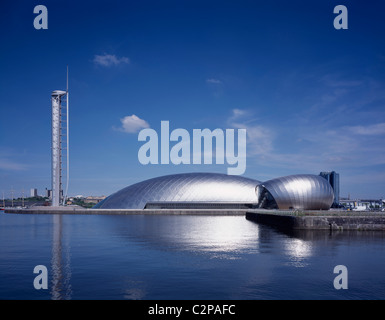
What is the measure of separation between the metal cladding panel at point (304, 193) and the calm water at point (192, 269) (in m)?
34.2

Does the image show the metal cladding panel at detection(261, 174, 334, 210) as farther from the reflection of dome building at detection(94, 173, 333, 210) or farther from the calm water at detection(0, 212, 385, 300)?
the calm water at detection(0, 212, 385, 300)

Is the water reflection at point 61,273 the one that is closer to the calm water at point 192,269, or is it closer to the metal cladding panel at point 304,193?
the calm water at point 192,269

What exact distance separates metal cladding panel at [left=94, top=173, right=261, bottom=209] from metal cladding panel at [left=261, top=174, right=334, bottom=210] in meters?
17.9

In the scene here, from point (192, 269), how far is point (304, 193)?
160 feet

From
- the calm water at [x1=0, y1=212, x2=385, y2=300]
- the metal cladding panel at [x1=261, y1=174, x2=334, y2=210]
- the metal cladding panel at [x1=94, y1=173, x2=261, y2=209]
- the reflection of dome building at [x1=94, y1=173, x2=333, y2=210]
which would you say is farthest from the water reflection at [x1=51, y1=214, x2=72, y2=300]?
the metal cladding panel at [x1=94, y1=173, x2=261, y2=209]

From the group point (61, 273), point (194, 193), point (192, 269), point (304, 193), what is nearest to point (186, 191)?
point (194, 193)

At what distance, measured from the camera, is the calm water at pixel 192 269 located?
539 inches

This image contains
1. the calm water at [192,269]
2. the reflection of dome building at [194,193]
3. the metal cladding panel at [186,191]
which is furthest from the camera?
the metal cladding panel at [186,191]

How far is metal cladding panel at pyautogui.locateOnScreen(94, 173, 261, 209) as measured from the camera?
82688 millimetres

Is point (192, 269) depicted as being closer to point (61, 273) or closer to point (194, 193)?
point (61, 273)

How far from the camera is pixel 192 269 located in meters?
17.6

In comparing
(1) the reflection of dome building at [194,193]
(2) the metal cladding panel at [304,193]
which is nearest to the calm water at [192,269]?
(2) the metal cladding panel at [304,193]
